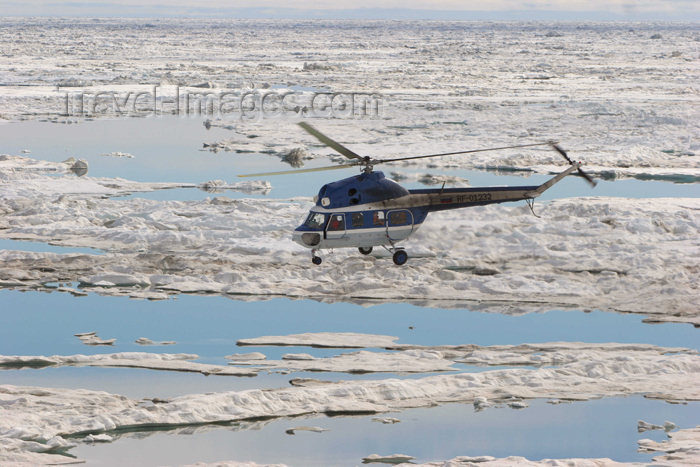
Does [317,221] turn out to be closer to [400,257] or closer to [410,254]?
[400,257]

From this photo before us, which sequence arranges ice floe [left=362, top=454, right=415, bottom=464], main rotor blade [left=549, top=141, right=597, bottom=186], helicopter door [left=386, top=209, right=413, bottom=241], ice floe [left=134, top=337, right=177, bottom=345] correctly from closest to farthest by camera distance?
ice floe [left=362, top=454, right=415, bottom=464], ice floe [left=134, top=337, right=177, bottom=345], helicopter door [left=386, top=209, right=413, bottom=241], main rotor blade [left=549, top=141, right=597, bottom=186]

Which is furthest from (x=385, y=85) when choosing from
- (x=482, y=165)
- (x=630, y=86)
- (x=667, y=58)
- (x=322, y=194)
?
(x=322, y=194)

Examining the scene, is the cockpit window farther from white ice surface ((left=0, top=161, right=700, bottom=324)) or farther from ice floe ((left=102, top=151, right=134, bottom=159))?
ice floe ((left=102, top=151, right=134, bottom=159))

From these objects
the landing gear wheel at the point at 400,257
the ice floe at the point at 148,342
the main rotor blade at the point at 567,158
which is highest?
the main rotor blade at the point at 567,158

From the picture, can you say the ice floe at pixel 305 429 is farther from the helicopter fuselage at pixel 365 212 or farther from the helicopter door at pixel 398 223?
the helicopter door at pixel 398 223

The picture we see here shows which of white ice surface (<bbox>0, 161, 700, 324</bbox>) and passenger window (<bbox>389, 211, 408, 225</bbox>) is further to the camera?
passenger window (<bbox>389, 211, 408, 225</bbox>)

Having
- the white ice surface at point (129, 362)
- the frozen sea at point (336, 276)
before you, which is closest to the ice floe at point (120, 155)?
the frozen sea at point (336, 276)

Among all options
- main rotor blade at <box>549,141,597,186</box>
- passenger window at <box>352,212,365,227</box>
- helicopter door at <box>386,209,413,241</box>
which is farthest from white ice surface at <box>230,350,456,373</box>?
main rotor blade at <box>549,141,597,186</box>
